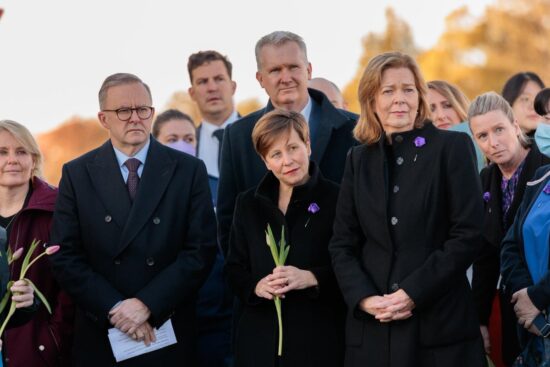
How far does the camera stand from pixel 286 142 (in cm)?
553

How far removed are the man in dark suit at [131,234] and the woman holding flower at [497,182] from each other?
1645mm

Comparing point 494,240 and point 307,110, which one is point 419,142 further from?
point 307,110

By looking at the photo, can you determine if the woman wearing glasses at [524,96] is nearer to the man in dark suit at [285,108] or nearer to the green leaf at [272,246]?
the man in dark suit at [285,108]

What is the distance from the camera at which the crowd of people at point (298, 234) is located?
4.98 meters

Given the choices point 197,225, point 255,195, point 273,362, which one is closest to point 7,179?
point 197,225

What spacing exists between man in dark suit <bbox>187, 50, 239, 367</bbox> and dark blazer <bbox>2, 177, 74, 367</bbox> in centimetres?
104

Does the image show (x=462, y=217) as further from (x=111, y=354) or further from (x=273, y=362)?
→ (x=111, y=354)

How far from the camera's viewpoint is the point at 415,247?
16.4ft

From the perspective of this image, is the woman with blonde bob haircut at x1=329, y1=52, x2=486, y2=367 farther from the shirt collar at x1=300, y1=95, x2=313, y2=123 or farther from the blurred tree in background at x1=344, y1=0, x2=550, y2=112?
the blurred tree in background at x1=344, y1=0, x2=550, y2=112

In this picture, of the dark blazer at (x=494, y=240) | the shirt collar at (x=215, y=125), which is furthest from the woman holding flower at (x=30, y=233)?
the dark blazer at (x=494, y=240)

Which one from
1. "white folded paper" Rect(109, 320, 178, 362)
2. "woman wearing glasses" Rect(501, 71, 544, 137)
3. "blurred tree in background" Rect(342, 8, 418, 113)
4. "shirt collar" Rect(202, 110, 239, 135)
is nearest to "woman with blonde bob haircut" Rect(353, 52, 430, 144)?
"white folded paper" Rect(109, 320, 178, 362)

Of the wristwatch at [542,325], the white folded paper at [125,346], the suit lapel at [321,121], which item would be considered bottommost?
the white folded paper at [125,346]

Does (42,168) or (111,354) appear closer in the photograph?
(111,354)

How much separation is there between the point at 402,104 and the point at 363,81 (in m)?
0.29
